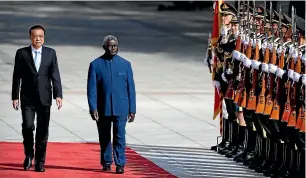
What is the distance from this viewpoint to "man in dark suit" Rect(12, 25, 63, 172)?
48.8 feet

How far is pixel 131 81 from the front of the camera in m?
14.9

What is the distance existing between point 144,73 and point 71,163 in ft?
32.4

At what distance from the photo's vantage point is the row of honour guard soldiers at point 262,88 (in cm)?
1418

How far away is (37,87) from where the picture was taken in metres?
14.8

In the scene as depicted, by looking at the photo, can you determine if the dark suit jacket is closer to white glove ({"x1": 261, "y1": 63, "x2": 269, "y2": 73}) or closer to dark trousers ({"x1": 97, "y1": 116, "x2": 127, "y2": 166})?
dark trousers ({"x1": 97, "y1": 116, "x2": 127, "y2": 166})

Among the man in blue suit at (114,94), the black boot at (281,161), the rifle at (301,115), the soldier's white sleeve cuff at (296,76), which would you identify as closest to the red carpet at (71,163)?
the man in blue suit at (114,94)

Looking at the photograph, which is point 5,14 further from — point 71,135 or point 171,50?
point 71,135

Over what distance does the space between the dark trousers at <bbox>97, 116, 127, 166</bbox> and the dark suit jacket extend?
2.04ft

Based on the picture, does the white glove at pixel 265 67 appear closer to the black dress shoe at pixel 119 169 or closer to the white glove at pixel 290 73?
the white glove at pixel 290 73

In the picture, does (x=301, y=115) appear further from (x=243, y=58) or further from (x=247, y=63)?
(x=243, y=58)

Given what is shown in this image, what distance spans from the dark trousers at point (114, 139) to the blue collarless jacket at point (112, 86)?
0.31 feet

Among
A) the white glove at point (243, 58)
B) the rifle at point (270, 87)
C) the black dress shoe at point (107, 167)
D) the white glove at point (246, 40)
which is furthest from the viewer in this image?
the white glove at point (246, 40)

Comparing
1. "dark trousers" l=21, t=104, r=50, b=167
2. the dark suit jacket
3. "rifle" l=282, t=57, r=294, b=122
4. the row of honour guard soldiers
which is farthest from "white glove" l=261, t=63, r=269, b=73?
"dark trousers" l=21, t=104, r=50, b=167

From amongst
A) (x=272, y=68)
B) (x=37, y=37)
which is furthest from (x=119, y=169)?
(x=272, y=68)
